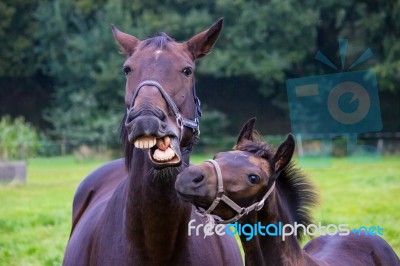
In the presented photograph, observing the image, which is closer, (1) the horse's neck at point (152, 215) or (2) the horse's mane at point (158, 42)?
(1) the horse's neck at point (152, 215)

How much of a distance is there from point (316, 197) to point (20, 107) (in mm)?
35064

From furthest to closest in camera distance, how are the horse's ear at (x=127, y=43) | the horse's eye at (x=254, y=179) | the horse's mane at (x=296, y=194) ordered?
the horse's ear at (x=127, y=43)
the horse's mane at (x=296, y=194)
the horse's eye at (x=254, y=179)

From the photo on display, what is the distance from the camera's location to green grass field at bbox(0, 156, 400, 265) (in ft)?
27.0

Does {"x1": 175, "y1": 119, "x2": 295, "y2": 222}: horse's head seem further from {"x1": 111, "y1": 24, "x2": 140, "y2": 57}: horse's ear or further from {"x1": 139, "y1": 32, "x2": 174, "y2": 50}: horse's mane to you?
{"x1": 111, "y1": 24, "x2": 140, "y2": 57}: horse's ear

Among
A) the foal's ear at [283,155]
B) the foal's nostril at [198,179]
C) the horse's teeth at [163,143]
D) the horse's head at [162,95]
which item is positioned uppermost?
the horse's head at [162,95]

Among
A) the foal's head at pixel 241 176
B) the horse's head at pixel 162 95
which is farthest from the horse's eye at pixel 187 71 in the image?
the foal's head at pixel 241 176

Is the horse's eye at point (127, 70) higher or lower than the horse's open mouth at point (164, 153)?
higher

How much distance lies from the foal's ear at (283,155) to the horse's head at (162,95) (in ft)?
1.60

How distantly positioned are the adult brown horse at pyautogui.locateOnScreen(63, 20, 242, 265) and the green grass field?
934 millimetres

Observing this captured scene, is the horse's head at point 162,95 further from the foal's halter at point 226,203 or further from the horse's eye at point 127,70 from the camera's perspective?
the foal's halter at point 226,203

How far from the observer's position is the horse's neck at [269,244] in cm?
355

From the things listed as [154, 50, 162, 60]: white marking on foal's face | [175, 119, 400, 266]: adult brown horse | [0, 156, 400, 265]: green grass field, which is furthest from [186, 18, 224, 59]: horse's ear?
[0, 156, 400, 265]: green grass field

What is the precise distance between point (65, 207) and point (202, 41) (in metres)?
9.19

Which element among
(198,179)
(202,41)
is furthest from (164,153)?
(202,41)
